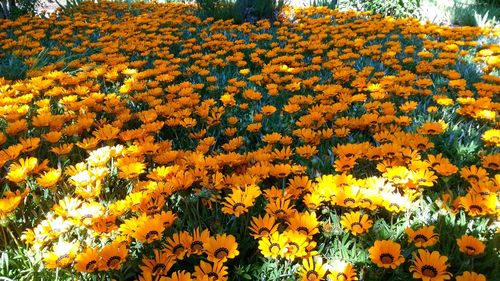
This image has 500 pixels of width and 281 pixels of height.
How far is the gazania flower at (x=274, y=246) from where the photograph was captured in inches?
58.2

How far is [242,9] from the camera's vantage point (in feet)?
22.8

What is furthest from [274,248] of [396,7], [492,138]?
[396,7]

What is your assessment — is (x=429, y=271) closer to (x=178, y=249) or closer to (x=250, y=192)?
(x=250, y=192)

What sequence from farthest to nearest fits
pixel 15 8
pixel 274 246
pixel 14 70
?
pixel 15 8 < pixel 14 70 < pixel 274 246

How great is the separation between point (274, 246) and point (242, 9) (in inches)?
237

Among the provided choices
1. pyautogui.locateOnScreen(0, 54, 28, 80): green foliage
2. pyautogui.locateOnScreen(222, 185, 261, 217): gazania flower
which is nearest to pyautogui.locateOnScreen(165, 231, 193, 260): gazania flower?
pyautogui.locateOnScreen(222, 185, 261, 217): gazania flower

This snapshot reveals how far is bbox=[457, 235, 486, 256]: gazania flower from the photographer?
1456 mm

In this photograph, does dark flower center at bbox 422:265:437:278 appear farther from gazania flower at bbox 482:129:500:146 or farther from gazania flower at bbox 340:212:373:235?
gazania flower at bbox 482:129:500:146

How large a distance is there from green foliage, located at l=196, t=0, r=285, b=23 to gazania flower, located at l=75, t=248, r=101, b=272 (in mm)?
5624

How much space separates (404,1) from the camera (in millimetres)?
6992

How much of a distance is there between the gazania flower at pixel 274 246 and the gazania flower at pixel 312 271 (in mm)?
91

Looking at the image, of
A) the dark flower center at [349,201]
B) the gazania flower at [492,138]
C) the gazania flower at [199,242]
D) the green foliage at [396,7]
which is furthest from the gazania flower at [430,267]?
the green foliage at [396,7]

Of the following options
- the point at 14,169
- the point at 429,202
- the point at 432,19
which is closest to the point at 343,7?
the point at 432,19

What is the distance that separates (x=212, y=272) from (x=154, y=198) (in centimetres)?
45
